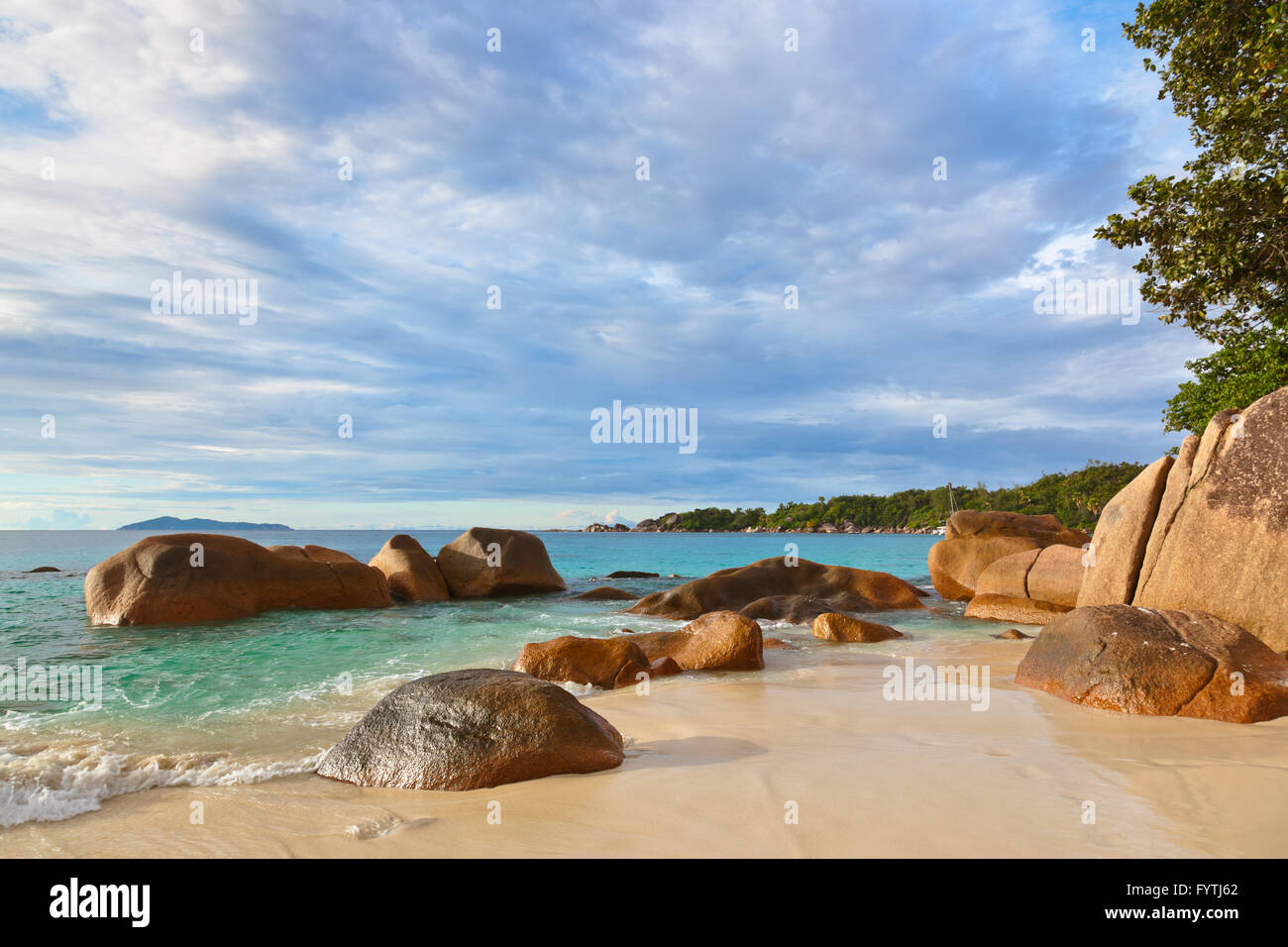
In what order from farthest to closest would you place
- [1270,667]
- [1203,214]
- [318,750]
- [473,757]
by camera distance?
[1203,214], [1270,667], [318,750], [473,757]

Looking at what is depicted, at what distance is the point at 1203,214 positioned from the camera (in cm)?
1058

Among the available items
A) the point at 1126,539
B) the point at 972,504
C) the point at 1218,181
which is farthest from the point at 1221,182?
the point at 972,504

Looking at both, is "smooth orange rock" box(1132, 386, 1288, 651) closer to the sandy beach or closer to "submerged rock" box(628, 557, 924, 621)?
the sandy beach

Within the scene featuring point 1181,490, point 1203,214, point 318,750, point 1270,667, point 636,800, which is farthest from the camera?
point 1203,214

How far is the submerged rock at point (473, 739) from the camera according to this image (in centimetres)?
429

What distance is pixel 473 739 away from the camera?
4.42 m

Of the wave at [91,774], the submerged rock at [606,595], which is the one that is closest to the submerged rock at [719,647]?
the wave at [91,774]

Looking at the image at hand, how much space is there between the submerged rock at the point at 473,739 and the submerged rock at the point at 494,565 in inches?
572

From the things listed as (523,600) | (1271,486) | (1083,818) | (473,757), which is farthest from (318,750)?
(523,600)

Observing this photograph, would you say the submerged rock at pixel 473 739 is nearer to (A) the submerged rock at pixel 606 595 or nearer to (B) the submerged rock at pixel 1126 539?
(B) the submerged rock at pixel 1126 539

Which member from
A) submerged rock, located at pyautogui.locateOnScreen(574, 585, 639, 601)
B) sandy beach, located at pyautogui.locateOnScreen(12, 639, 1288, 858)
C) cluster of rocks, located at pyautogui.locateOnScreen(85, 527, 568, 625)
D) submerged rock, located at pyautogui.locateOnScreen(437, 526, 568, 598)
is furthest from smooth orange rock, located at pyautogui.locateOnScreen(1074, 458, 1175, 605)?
cluster of rocks, located at pyautogui.locateOnScreen(85, 527, 568, 625)

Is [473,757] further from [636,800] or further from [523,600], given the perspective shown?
[523,600]

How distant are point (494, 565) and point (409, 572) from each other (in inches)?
91.5
